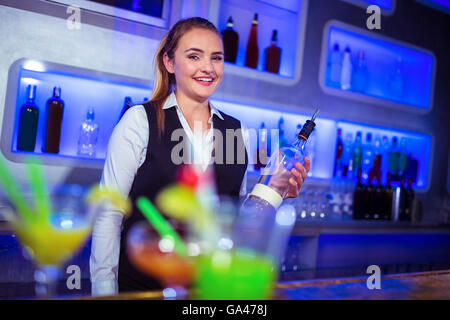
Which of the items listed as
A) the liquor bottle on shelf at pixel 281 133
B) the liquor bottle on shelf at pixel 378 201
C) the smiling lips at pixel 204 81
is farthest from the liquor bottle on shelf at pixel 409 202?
the smiling lips at pixel 204 81

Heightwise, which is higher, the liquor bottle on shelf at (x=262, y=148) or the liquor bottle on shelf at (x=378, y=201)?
the liquor bottle on shelf at (x=262, y=148)

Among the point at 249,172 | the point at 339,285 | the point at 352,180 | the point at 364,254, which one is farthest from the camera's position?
the point at 364,254

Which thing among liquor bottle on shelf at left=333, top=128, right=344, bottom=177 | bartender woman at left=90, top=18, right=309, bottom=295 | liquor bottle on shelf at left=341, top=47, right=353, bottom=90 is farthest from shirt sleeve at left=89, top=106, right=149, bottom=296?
liquor bottle on shelf at left=341, top=47, right=353, bottom=90

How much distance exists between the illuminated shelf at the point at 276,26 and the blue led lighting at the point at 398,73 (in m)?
0.59

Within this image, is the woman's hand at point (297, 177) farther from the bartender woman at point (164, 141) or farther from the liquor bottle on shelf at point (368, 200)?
the liquor bottle on shelf at point (368, 200)

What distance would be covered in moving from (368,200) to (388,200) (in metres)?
0.16

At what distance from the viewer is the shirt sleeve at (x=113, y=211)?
1088 millimetres

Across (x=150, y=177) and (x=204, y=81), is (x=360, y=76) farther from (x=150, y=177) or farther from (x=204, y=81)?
(x=150, y=177)

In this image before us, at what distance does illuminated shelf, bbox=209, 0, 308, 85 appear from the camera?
236 centimetres

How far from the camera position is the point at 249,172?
2219 mm

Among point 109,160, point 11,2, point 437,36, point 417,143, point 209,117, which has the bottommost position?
point 109,160
